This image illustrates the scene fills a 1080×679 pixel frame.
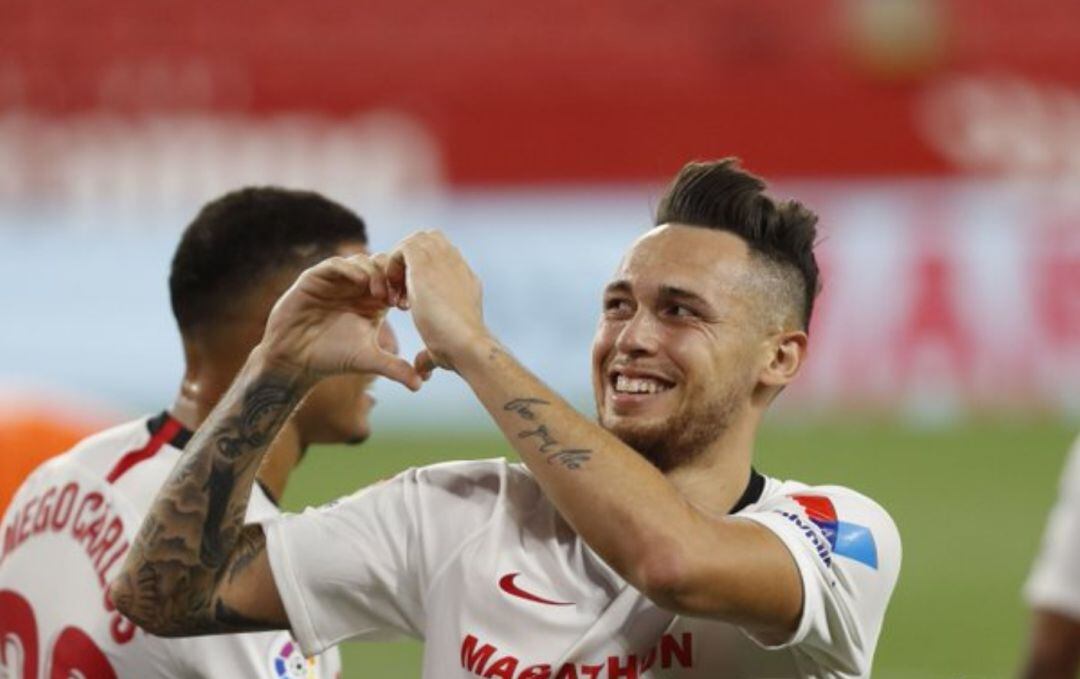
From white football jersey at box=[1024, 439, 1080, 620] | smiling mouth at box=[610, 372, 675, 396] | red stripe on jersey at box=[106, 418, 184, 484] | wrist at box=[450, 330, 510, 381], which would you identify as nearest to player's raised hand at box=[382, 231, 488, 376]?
wrist at box=[450, 330, 510, 381]

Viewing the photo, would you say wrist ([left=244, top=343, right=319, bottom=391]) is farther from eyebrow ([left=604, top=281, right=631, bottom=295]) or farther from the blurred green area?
the blurred green area

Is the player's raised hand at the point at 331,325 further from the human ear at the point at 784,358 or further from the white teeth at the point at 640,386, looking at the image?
the human ear at the point at 784,358

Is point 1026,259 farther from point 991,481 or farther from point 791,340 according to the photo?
point 791,340

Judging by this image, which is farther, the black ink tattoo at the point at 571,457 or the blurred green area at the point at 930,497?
the blurred green area at the point at 930,497

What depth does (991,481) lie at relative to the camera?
42.5 feet

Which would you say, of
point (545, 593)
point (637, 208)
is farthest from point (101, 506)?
point (637, 208)

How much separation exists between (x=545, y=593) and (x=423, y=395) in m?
12.1

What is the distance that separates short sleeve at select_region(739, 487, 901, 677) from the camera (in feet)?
10.9

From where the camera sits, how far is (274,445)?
4438mm

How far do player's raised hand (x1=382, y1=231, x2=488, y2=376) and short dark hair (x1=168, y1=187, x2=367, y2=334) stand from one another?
1.22 metres

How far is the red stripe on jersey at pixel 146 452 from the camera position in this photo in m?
4.31

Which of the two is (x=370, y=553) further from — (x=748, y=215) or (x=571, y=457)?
(x=748, y=215)

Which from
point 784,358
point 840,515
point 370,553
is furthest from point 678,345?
point 370,553

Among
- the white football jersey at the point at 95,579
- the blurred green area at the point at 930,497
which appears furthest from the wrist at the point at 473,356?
the blurred green area at the point at 930,497
